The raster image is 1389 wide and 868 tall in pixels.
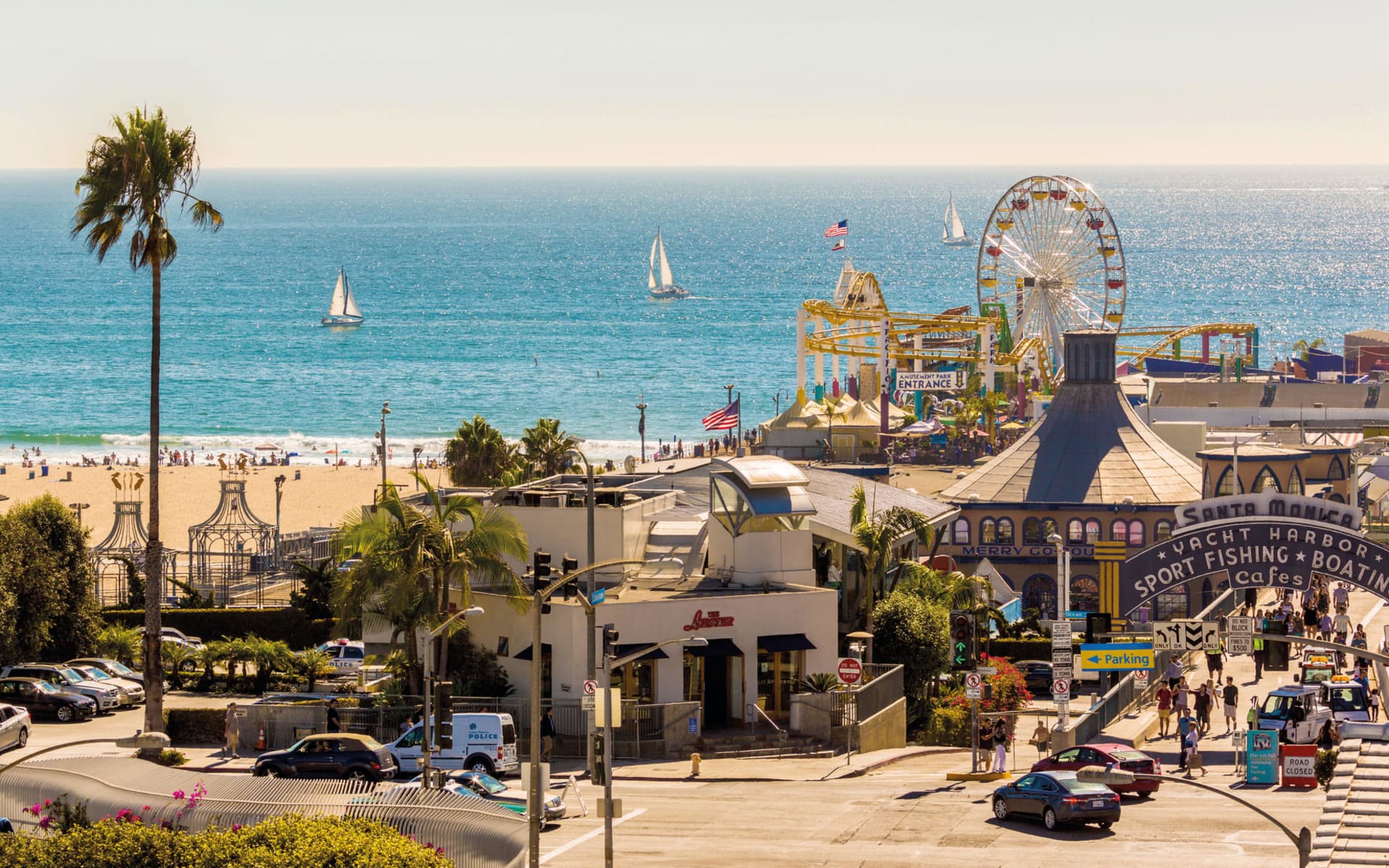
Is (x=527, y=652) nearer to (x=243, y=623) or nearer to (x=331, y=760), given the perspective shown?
(x=331, y=760)

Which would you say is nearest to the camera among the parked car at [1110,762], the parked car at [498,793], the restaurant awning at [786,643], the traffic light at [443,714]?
the parked car at [498,793]

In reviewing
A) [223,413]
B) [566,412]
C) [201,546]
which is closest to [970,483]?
[201,546]

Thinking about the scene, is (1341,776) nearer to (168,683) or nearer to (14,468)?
(168,683)

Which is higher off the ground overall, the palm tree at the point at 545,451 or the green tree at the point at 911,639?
the palm tree at the point at 545,451

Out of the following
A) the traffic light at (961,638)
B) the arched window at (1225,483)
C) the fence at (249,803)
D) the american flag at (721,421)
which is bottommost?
the fence at (249,803)

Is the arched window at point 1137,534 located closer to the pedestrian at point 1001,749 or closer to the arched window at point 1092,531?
the arched window at point 1092,531

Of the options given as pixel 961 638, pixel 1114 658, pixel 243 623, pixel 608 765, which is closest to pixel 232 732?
pixel 243 623

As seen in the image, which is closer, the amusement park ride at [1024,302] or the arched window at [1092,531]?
the arched window at [1092,531]

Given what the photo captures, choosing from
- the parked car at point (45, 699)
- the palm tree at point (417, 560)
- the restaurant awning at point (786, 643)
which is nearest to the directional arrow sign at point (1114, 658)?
the restaurant awning at point (786, 643)
